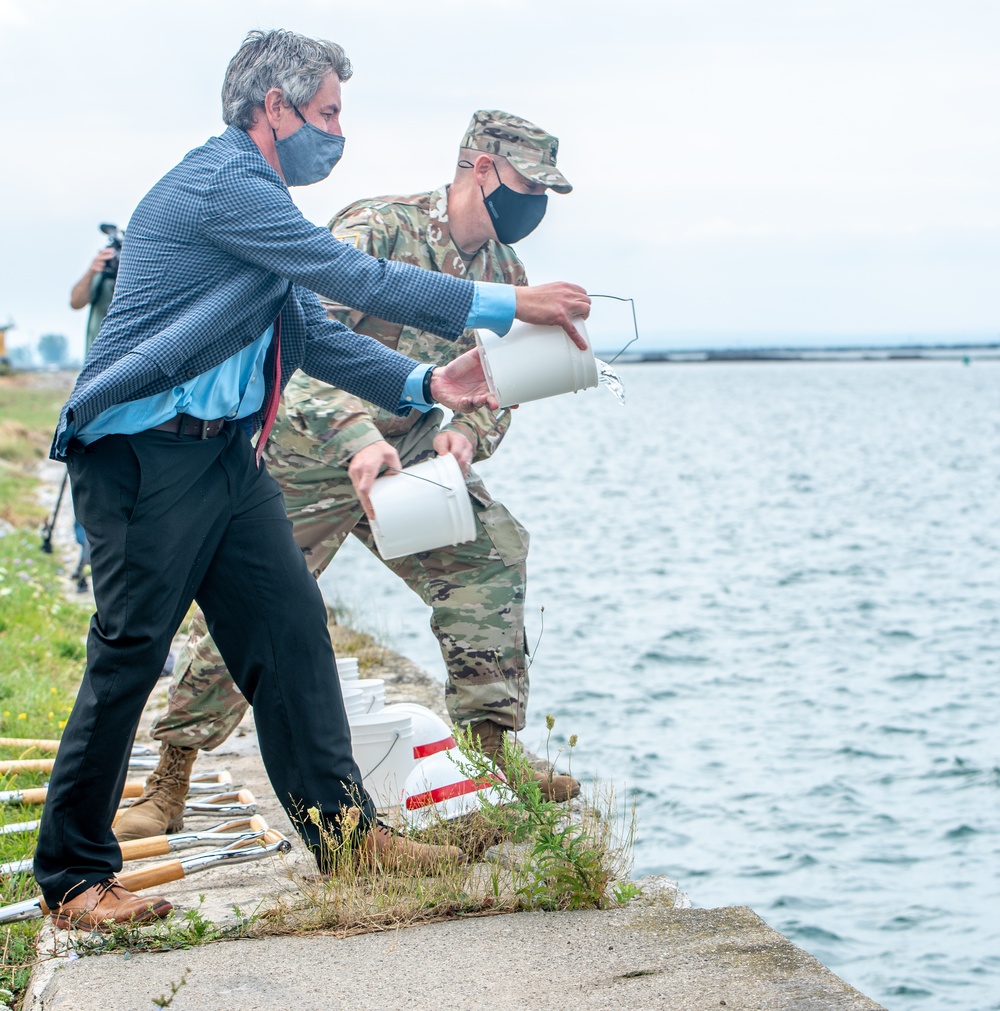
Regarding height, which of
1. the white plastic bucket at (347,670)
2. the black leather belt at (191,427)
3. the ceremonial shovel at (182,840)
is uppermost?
the black leather belt at (191,427)

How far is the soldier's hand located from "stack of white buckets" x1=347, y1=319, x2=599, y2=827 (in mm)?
150

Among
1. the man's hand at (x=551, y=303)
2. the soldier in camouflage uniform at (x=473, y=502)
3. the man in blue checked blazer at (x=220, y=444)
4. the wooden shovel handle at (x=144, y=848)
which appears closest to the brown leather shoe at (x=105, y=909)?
the man in blue checked blazer at (x=220, y=444)

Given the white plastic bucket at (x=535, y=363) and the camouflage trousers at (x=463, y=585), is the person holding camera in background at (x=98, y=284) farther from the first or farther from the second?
the white plastic bucket at (x=535, y=363)

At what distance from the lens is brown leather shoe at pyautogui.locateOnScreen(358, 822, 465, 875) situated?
3670 mm

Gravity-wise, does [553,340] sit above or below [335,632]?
above

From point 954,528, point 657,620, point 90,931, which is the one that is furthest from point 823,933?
point 954,528

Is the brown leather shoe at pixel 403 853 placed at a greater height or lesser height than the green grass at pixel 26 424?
lesser

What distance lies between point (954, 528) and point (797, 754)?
15275 mm

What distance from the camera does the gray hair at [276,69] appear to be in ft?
11.6

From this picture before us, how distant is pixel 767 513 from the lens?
83.8 feet

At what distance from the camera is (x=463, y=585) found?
4.57 m

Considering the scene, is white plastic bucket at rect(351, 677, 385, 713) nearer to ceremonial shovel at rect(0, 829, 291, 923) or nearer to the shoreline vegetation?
ceremonial shovel at rect(0, 829, 291, 923)

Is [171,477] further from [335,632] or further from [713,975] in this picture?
[335,632]

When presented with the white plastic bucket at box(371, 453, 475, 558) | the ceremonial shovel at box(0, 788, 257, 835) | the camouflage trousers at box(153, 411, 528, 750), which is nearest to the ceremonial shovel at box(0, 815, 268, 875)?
the ceremonial shovel at box(0, 788, 257, 835)
